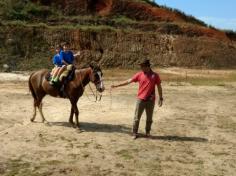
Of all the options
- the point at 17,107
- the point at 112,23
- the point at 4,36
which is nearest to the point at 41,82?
→ the point at 17,107

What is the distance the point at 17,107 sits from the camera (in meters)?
17.5

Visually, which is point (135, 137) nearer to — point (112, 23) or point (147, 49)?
point (147, 49)

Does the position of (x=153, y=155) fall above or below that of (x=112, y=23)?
below

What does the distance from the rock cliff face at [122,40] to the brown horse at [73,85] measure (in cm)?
2012

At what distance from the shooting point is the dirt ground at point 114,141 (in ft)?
32.3

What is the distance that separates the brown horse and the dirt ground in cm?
69

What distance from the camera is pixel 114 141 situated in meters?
12.2

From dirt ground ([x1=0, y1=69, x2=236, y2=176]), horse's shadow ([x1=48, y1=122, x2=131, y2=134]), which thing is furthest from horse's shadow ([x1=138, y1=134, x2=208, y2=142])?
horse's shadow ([x1=48, y1=122, x2=131, y2=134])

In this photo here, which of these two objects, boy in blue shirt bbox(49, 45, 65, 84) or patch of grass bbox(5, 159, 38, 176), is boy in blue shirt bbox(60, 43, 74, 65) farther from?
patch of grass bbox(5, 159, 38, 176)

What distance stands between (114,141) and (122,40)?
29548 mm

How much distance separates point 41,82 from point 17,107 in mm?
3359

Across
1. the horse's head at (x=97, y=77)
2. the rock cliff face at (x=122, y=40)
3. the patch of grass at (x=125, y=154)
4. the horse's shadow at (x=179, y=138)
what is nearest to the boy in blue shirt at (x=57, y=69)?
the horse's head at (x=97, y=77)

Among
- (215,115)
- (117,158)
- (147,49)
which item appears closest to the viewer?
(117,158)

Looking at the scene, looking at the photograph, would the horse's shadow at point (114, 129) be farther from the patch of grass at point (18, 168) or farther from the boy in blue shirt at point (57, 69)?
the patch of grass at point (18, 168)
